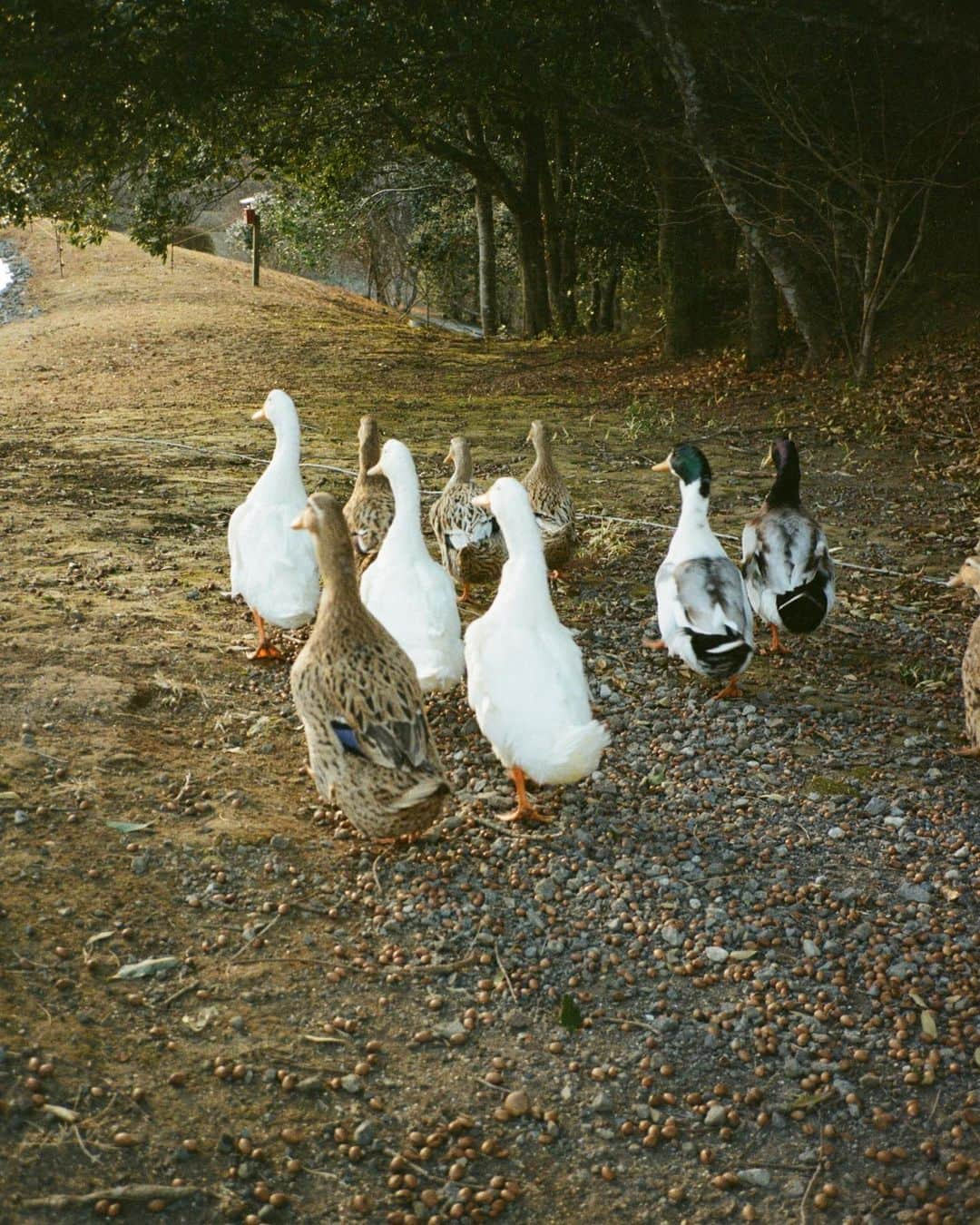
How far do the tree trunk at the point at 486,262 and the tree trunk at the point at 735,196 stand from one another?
32.2 feet

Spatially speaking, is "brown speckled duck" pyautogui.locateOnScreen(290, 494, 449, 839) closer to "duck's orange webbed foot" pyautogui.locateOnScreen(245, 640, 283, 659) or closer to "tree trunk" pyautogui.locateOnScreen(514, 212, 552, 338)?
"duck's orange webbed foot" pyautogui.locateOnScreen(245, 640, 283, 659)

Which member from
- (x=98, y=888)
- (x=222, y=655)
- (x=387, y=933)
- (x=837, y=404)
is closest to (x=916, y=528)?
(x=837, y=404)

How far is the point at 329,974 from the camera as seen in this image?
13.3 ft

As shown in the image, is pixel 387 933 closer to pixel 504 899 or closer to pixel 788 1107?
pixel 504 899

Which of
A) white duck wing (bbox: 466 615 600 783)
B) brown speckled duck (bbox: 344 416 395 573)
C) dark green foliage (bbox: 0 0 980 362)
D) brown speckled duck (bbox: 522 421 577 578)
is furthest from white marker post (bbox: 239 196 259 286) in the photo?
white duck wing (bbox: 466 615 600 783)

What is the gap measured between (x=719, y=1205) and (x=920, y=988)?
1.26m

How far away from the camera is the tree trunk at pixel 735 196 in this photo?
44.8ft

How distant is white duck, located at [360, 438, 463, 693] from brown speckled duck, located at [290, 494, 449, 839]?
53 cm

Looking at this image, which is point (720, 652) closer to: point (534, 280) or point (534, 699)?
point (534, 699)

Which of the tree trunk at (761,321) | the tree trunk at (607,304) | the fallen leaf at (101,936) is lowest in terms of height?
the fallen leaf at (101,936)

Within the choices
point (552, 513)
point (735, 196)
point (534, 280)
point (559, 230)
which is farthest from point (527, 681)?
point (534, 280)

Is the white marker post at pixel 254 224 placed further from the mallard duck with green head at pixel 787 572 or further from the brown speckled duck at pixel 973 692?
the brown speckled duck at pixel 973 692

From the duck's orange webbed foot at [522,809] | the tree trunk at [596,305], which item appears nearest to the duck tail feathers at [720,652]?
the duck's orange webbed foot at [522,809]

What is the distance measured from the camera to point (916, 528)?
911cm
